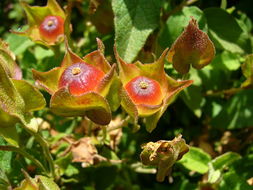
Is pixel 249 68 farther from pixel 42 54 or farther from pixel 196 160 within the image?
pixel 42 54

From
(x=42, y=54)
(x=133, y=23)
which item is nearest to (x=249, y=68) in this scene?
(x=133, y=23)

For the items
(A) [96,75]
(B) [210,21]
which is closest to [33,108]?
(A) [96,75]

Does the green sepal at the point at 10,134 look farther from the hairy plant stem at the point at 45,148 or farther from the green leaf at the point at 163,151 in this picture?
the green leaf at the point at 163,151

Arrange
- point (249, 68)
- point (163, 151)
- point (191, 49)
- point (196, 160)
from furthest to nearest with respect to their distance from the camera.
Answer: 1. point (196, 160)
2. point (249, 68)
3. point (191, 49)
4. point (163, 151)

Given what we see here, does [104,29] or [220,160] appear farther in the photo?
[104,29]

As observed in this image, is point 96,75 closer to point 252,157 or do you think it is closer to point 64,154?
point 64,154

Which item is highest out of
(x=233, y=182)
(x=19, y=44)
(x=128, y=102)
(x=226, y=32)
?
(x=128, y=102)

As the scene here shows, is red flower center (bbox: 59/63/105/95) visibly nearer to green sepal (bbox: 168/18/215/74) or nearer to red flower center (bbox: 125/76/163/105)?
red flower center (bbox: 125/76/163/105)
